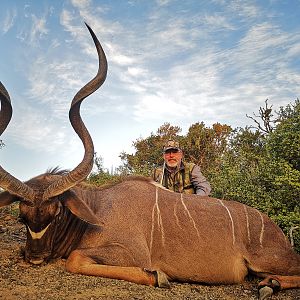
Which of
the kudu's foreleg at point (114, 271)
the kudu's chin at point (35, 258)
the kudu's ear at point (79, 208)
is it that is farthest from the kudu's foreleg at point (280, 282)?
the kudu's chin at point (35, 258)

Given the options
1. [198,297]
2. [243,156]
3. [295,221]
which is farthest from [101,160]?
[198,297]

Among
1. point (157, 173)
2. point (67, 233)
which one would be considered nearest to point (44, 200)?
point (67, 233)

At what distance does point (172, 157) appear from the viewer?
6871 millimetres

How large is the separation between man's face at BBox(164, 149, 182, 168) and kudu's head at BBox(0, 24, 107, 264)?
2855 millimetres

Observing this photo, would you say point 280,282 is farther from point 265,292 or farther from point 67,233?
point 67,233

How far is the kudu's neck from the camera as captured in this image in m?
3.97

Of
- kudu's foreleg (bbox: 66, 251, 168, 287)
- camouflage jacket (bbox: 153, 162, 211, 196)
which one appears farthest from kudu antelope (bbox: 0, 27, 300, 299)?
camouflage jacket (bbox: 153, 162, 211, 196)

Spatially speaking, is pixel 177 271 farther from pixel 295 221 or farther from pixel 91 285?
pixel 295 221

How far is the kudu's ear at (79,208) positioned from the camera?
12.6 ft

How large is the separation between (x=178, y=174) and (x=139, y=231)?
2.80 meters

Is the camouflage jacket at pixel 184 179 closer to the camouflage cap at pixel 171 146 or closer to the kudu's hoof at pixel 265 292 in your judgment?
the camouflage cap at pixel 171 146

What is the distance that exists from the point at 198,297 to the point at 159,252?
2.52 feet

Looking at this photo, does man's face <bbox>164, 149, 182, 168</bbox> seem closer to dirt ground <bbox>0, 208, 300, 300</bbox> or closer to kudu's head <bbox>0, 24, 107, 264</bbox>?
dirt ground <bbox>0, 208, 300, 300</bbox>

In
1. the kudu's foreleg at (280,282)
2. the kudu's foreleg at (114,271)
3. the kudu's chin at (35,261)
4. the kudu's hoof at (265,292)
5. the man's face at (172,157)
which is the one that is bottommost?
the kudu's hoof at (265,292)
